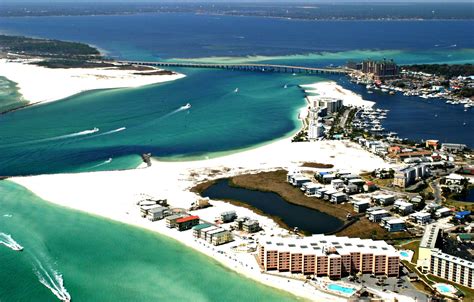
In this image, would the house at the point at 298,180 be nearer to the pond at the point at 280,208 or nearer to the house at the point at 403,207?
the pond at the point at 280,208

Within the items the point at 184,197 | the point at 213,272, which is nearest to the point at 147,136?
the point at 184,197

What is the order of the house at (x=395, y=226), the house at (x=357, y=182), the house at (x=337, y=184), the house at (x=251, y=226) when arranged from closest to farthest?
the house at (x=251, y=226) → the house at (x=395, y=226) → the house at (x=337, y=184) → the house at (x=357, y=182)

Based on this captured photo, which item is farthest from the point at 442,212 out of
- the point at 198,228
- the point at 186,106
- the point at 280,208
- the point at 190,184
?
the point at 186,106

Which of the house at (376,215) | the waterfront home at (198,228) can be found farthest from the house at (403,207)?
the waterfront home at (198,228)

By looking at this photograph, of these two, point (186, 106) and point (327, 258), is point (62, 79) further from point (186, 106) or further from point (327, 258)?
point (327, 258)

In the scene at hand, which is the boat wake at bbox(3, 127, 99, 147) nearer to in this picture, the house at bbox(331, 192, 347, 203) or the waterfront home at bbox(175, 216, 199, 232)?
the waterfront home at bbox(175, 216, 199, 232)

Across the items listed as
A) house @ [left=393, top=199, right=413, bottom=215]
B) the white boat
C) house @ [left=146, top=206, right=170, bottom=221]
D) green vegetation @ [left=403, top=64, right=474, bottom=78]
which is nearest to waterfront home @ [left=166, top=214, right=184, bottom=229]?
house @ [left=146, top=206, right=170, bottom=221]
